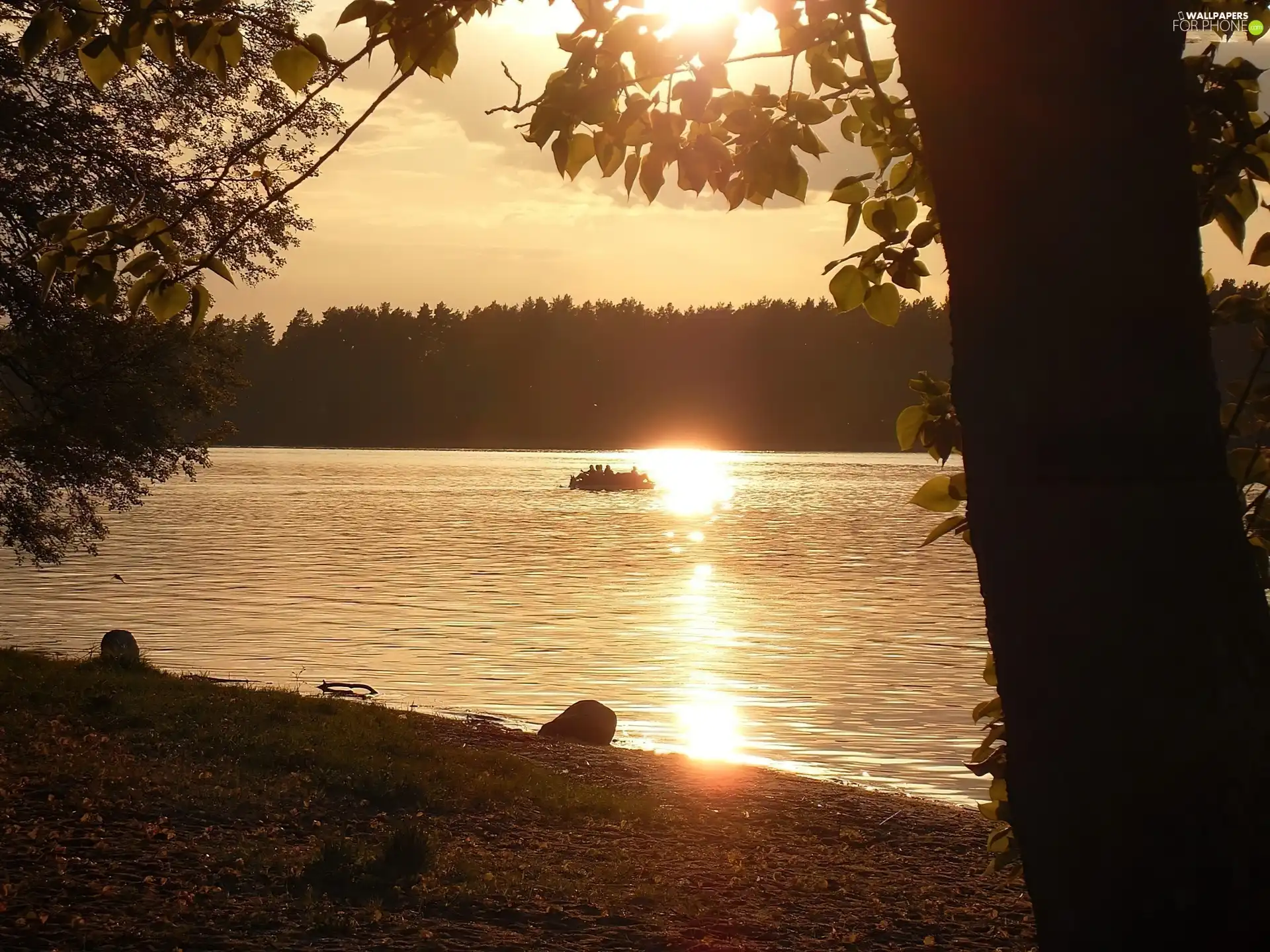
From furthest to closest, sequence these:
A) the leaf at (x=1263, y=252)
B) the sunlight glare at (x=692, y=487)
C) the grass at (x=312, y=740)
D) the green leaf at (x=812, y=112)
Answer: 1. the sunlight glare at (x=692, y=487)
2. the grass at (x=312, y=740)
3. the green leaf at (x=812, y=112)
4. the leaf at (x=1263, y=252)

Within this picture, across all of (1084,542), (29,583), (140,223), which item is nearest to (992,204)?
(1084,542)

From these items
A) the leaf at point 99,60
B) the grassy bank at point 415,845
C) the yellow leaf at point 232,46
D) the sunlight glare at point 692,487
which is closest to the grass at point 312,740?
the grassy bank at point 415,845

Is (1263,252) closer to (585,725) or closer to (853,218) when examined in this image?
(853,218)

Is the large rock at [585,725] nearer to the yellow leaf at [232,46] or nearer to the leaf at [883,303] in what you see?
the leaf at [883,303]

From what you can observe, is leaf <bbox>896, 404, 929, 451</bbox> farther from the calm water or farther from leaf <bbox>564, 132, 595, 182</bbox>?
the calm water

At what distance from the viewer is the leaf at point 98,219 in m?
3.75

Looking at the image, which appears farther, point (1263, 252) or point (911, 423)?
point (911, 423)

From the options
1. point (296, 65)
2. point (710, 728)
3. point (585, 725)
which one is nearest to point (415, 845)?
point (296, 65)

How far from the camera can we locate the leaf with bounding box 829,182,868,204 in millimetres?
4172

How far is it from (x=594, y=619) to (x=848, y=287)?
2687cm

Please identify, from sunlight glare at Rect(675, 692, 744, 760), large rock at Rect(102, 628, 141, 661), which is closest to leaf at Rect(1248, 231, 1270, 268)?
sunlight glare at Rect(675, 692, 744, 760)

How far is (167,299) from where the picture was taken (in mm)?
3908

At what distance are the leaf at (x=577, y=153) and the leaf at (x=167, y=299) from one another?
127cm

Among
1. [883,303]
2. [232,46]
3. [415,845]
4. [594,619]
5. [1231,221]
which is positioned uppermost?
[232,46]
